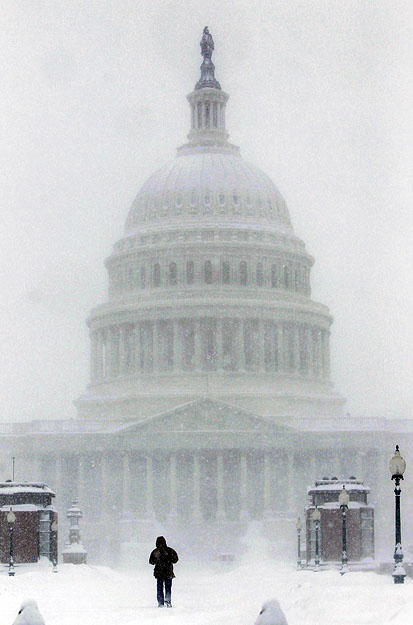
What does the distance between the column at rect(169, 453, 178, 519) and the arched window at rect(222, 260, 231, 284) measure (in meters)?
24.1

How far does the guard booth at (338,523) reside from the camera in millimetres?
A: 78688

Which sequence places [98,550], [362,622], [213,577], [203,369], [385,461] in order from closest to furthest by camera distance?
[362,622] → [213,577] → [98,550] → [385,461] → [203,369]

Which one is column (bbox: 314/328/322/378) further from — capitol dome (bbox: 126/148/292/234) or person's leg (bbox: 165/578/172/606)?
person's leg (bbox: 165/578/172/606)

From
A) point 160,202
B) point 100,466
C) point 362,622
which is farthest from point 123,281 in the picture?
point 362,622

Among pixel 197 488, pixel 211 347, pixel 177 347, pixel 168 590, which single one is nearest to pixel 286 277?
pixel 211 347

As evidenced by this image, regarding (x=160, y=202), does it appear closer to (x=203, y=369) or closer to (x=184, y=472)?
(x=203, y=369)

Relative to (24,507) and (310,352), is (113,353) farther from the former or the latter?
(24,507)

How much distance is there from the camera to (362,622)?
3291cm

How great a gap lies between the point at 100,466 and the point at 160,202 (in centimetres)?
3128

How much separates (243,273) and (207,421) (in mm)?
22705

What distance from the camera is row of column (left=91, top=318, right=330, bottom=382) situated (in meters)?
136

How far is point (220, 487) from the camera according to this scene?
119500 mm

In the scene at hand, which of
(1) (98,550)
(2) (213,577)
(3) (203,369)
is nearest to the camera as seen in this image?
(2) (213,577)

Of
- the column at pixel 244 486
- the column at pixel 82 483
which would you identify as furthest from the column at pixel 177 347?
the column at pixel 244 486
